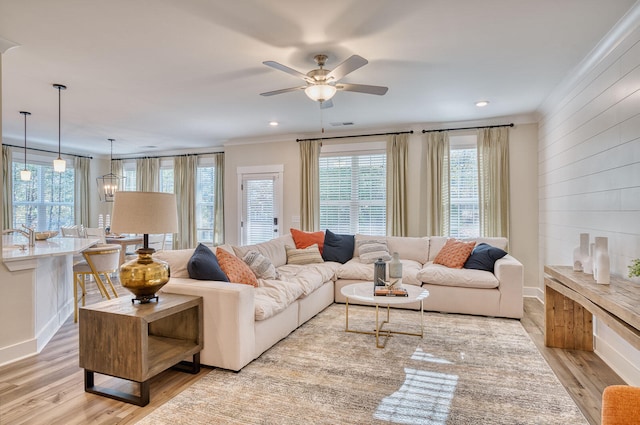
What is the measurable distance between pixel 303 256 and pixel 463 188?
273 centimetres

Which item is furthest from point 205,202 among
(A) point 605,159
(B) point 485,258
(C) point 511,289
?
(A) point 605,159

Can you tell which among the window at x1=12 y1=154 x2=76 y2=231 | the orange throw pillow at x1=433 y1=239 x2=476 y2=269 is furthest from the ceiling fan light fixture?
the window at x1=12 y1=154 x2=76 y2=231

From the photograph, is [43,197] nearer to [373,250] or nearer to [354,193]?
[354,193]

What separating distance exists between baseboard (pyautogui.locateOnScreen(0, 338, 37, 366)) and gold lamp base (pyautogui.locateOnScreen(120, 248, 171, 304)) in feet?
4.37

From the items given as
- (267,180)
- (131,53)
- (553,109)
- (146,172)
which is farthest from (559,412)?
(146,172)

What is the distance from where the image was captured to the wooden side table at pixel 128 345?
7.23 ft

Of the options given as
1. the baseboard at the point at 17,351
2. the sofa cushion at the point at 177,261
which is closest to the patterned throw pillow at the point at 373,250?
the sofa cushion at the point at 177,261

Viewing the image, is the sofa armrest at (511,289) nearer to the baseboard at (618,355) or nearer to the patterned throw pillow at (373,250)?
the baseboard at (618,355)

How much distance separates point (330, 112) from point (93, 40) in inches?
118

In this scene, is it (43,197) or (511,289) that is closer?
(511,289)

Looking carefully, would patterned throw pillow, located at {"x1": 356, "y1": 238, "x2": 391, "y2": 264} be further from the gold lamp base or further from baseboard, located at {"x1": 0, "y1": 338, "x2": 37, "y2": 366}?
baseboard, located at {"x1": 0, "y1": 338, "x2": 37, "y2": 366}

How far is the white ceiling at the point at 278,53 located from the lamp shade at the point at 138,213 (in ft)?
4.14

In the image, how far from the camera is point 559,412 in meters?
2.15

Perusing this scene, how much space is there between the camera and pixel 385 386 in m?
2.48
